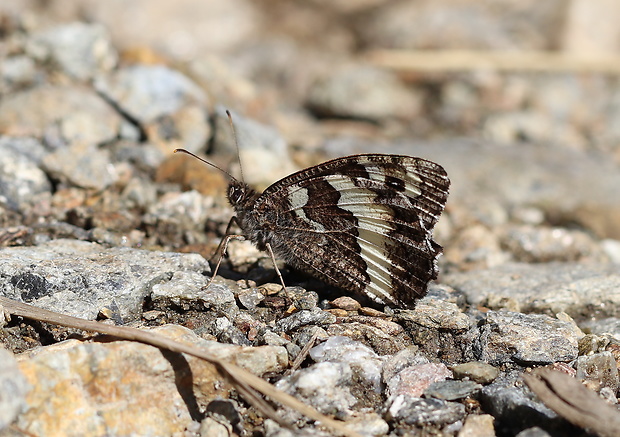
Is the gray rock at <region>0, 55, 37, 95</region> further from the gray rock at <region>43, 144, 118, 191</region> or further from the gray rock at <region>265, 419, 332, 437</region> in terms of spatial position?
the gray rock at <region>265, 419, 332, 437</region>

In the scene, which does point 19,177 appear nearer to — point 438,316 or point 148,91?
point 148,91

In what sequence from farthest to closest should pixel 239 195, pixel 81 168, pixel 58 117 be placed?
pixel 58 117
pixel 81 168
pixel 239 195

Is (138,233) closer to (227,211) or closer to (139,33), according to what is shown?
(227,211)

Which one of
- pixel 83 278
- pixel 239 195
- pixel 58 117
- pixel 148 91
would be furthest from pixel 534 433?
pixel 148 91

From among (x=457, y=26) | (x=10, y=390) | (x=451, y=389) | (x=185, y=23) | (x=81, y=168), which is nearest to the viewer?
(x=10, y=390)

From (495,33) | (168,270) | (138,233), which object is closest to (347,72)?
(495,33)

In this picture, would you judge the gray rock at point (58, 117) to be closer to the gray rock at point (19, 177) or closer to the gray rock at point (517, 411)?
the gray rock at point (19, 177)

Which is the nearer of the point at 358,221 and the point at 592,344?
the point at 592,344

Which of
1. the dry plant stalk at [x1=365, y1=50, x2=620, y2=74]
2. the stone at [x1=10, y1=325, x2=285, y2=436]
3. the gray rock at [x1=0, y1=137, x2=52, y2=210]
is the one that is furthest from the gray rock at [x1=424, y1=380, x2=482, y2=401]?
the dry plant stalk at [x1=365, y1=50, x2=620, y2=74]
